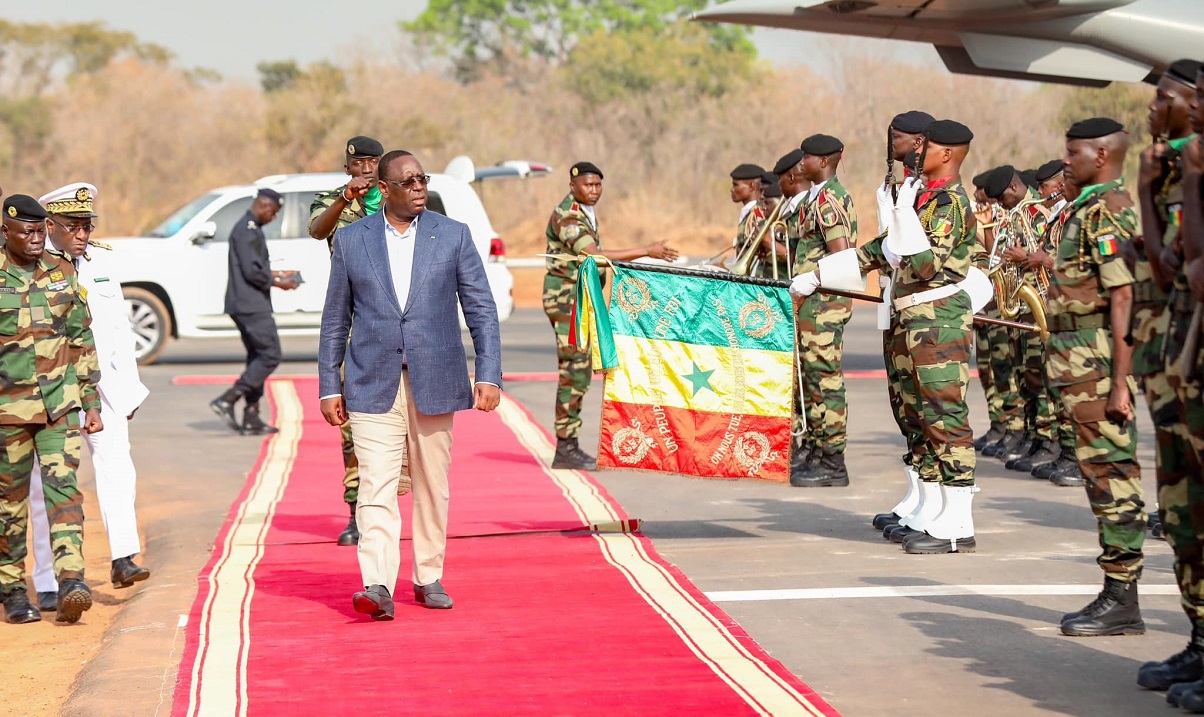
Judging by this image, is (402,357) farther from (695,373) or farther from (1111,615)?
(1111,615)

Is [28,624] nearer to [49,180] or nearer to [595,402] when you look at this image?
[595,402]

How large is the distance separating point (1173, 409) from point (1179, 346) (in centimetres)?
29

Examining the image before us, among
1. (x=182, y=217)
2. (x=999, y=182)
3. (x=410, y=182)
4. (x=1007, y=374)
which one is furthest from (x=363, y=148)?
(x=182, y=217)

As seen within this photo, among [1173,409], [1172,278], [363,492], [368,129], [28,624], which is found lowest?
[28,624]

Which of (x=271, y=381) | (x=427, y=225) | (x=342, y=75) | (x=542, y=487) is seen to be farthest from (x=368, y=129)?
(x=427, y=225)

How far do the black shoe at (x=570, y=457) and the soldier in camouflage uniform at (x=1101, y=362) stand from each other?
5.51 meters

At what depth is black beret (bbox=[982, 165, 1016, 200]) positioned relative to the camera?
12.5 metres

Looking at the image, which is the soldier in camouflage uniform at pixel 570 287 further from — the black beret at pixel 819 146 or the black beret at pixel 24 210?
the black beret at pixel 24 210

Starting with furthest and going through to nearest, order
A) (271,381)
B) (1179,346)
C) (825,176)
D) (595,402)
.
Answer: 1. (271,381)
2. (595,402)
3. (825,176)
4. (1179,346)

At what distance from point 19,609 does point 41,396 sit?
1.06 meters

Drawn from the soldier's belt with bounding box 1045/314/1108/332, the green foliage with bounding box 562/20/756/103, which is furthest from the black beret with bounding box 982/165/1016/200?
the green foliage with bounding box 562/20/756/103

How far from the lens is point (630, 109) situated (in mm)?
50812

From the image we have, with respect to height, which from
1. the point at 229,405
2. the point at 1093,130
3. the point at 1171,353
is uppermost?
the point at 1093,130

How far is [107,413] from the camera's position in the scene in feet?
27.8
